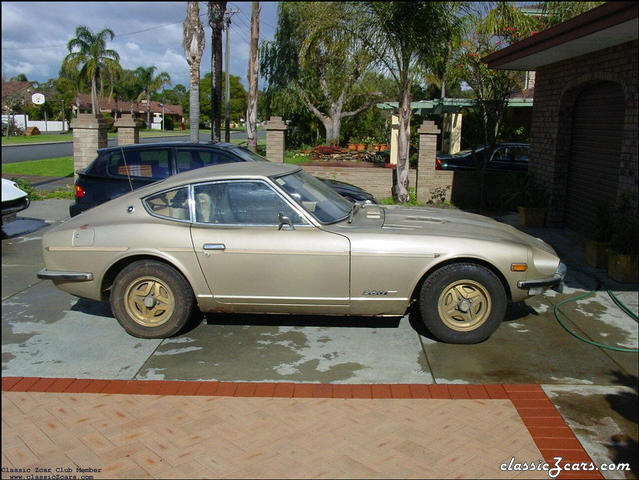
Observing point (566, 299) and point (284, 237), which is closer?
point (284, 237)

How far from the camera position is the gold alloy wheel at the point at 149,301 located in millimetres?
5547

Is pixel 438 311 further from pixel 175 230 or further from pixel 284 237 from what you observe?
pixel 175 230

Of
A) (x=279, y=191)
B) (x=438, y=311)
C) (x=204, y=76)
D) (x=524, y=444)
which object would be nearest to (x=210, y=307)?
(x=279, y=191)

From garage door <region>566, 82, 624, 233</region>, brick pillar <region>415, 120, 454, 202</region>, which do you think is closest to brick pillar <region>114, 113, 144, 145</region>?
brick pillar <region>415, 120, 454, 202</region>

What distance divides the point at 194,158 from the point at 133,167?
0.89 metres

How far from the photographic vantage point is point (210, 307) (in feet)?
18.1

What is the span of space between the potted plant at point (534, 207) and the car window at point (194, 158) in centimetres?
579

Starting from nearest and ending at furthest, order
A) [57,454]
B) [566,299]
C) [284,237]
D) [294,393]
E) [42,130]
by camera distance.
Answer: [57,454] < [294,393] < [284,237] < [566,299] < [42,130]

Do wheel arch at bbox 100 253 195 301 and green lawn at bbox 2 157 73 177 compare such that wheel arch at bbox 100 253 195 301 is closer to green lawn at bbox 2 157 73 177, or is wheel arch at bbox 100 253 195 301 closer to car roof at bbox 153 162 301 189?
car roof at bbox 153 162 301 189

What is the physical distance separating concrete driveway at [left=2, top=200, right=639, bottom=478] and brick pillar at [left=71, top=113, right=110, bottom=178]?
388 inches

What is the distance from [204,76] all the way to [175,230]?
78.8m

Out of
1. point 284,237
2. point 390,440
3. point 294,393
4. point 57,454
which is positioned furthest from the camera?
point 284,237

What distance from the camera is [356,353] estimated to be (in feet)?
17.6

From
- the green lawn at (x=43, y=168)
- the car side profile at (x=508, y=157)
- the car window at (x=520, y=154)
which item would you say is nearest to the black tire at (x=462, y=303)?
the car side profile at (x=508, y=157)
